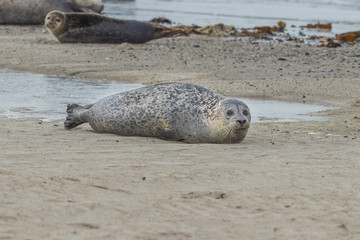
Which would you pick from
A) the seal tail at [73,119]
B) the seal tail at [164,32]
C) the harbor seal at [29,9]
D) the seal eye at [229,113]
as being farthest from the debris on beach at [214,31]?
the seal eye at [229,113]

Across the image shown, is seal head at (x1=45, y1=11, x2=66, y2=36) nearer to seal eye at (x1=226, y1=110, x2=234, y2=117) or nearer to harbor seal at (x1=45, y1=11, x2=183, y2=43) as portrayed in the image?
harbor seal at (x1=45, y1=11, x2=183, y2=43)

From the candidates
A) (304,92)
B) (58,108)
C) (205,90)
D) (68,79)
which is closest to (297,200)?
(205,90)

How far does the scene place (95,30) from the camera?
14.0 m

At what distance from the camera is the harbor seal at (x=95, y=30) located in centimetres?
1391

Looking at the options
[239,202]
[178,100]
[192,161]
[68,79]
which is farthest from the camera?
[68,79]

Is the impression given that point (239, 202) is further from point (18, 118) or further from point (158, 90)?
point (18, 118)

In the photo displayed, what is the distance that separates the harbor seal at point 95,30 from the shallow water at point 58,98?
11.8 feet

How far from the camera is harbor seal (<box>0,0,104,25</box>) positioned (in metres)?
17.2

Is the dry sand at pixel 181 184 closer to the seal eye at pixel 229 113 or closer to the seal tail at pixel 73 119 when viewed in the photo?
the seal tail at pixel 73 119

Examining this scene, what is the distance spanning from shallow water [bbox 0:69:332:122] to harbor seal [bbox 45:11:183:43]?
3606mm

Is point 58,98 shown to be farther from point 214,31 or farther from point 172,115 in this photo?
point 214,31

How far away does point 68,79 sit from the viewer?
398 inches

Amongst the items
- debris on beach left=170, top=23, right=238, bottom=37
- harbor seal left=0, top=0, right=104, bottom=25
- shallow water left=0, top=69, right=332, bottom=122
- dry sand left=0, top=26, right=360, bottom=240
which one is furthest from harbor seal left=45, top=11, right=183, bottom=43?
dry sand left=0, top=26, right=360, bottom=240

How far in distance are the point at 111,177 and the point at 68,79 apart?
20.0 ft
